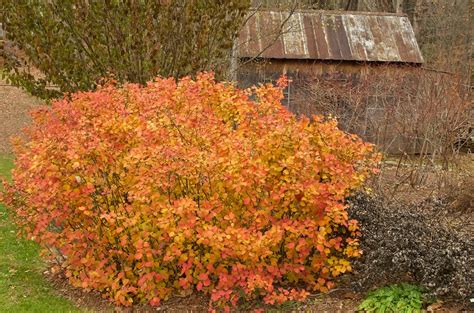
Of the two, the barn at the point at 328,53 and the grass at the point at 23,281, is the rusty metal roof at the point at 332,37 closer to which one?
the barn at the point at 328,53

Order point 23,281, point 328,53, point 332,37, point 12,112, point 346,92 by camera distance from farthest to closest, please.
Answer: point 12,112 → point 332,37 → point 328,53 → point 346,92 → point 23,281

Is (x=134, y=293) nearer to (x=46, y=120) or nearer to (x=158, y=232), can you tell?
(x=158, y=232)

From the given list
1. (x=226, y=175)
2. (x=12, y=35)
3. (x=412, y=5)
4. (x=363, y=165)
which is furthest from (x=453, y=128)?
(x=412, y=5)

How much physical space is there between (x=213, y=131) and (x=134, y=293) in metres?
1.81

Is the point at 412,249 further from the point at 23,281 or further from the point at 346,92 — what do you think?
the point at 346,92

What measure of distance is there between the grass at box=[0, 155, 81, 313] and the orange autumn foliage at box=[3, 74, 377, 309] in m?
0.40

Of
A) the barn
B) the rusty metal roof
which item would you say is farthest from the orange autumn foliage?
the rusty metal roof

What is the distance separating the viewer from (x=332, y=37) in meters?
16.8

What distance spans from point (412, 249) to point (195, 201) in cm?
202

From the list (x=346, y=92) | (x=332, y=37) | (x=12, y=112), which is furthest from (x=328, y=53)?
(x=12, y=112)

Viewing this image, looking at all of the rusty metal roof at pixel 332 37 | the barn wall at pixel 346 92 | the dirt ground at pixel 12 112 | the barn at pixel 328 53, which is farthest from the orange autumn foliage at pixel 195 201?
the dirt ground at pixel 12 112

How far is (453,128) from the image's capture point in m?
10.1

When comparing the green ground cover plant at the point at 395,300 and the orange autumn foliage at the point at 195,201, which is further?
the green ground cover plant at the point at 395,300

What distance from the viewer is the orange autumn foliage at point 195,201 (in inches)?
195
